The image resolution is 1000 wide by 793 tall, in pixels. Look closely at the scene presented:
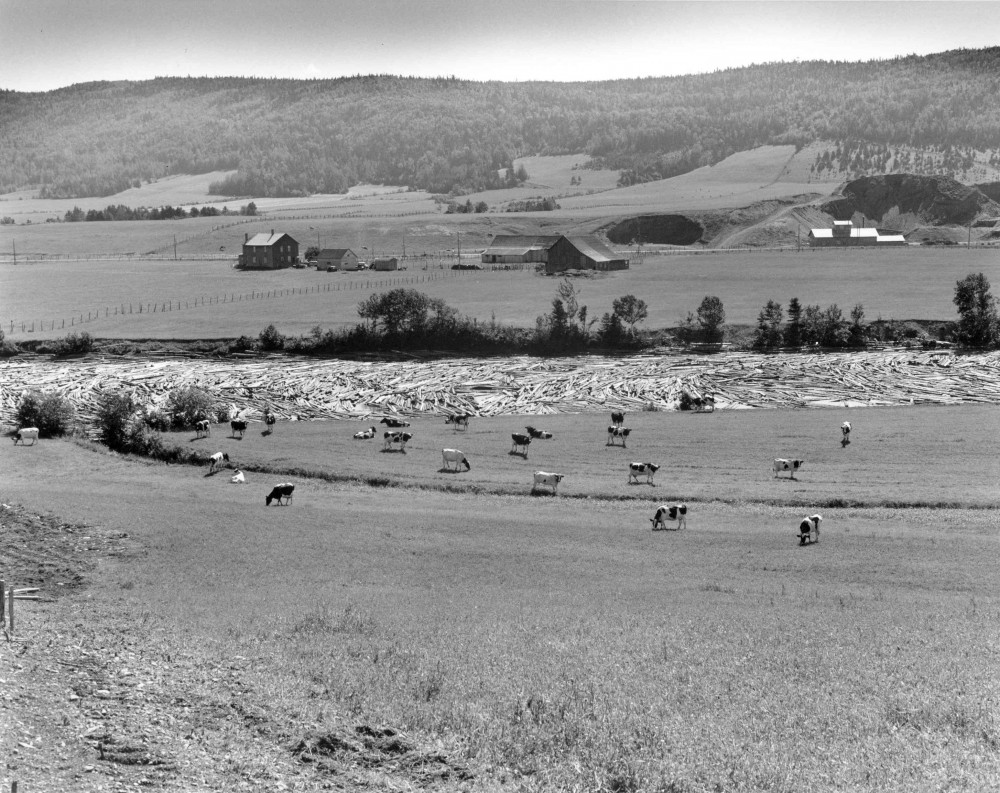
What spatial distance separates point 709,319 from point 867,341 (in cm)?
1122

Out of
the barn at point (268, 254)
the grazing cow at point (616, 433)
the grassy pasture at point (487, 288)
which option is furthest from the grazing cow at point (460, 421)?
the barn at point (268, 254)

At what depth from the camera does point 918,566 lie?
2934 centimetres

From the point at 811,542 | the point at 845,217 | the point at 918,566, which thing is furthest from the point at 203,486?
the point at 845,217

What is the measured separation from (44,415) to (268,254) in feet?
226

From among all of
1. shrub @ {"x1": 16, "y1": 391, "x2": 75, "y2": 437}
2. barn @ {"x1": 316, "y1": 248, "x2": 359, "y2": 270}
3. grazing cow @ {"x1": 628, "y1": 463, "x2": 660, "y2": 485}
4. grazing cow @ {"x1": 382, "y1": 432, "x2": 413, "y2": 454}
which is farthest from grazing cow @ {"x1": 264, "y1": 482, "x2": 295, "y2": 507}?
barn @ {"x1": 316, "y1": 248, "x2": 359, "y2": 270}

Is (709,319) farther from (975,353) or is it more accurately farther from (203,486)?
(203,486)

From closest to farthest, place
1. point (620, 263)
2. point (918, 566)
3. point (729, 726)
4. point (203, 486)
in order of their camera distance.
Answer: point (729, 726), point (918, 566), point (203, 486), point (620, 263)

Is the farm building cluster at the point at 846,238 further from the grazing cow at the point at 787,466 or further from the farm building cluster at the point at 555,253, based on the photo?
the grazing cow at the point at 787,466

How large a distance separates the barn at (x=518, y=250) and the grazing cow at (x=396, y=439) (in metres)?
73.8

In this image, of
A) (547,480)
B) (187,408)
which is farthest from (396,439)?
(187,408)

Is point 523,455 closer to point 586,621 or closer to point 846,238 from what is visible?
point 586,621

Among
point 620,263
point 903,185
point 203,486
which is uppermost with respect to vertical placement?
point 903,185

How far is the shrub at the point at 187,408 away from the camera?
53.6 meters

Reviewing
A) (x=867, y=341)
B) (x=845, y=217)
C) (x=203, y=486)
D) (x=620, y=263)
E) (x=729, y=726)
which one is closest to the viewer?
(x=729, y=726)
